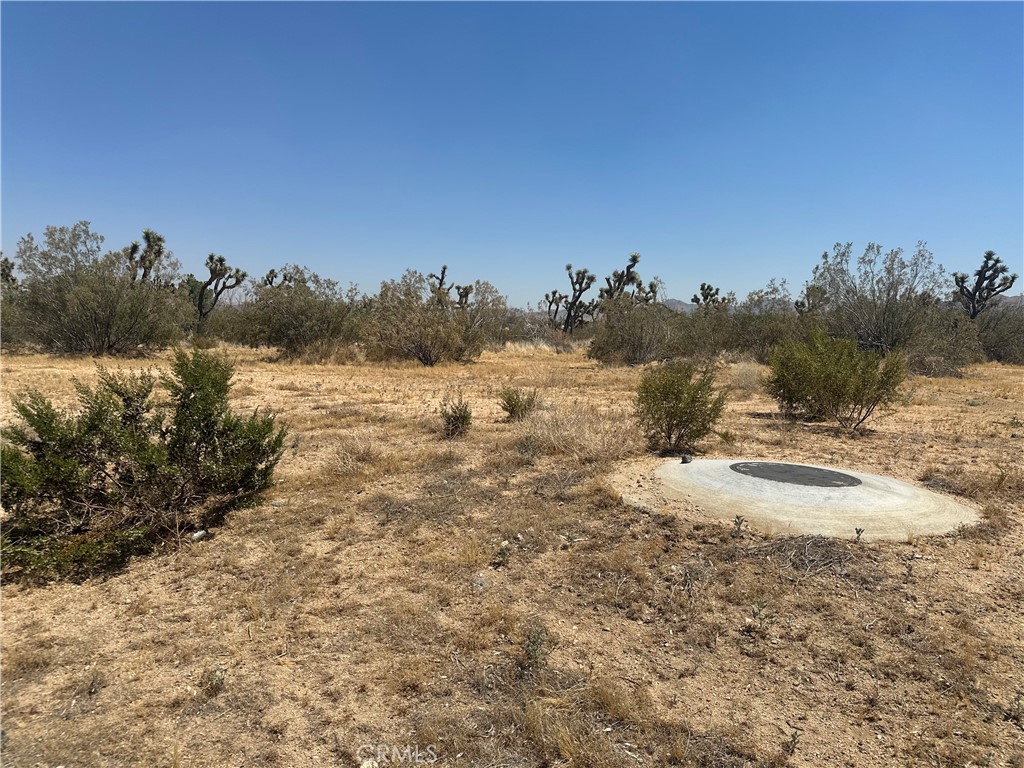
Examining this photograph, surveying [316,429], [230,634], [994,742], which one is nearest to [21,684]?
[230,634]

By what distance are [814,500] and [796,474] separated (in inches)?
36.8

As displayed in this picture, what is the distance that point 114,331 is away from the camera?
76.6ft

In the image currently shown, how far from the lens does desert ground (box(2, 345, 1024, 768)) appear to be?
9.25 ft

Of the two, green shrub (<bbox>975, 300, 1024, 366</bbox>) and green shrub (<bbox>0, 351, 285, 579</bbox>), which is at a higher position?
green shrub (<bbox>975, 300, 1024, 366</bbox>)

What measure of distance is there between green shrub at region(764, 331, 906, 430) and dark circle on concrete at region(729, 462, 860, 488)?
4.43 metres

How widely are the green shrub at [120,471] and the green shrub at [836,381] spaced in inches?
382

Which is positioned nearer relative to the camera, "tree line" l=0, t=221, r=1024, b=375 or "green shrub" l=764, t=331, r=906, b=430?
"green shrub" l=764, t=331, r=906, b=430

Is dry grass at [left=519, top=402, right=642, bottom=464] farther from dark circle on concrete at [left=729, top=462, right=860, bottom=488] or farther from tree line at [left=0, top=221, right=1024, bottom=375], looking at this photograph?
tree line at [left=0, top=221, right=1024, bottom=375]

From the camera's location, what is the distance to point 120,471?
199 inches

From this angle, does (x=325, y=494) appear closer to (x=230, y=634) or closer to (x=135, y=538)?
(x=135, y=538)

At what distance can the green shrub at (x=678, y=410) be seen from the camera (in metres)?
8.32

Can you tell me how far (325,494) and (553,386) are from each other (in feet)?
39.1

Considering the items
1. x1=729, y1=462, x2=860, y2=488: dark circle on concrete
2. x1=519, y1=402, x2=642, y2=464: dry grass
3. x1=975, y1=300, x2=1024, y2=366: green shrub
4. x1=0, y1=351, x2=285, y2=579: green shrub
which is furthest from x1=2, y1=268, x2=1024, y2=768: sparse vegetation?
x1=975, y1=300, x2=1024, y2=366: green shrub

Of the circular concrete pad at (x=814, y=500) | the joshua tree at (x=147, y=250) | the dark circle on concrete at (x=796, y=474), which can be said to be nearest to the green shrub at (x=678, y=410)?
the dark circle on concrete at (x=796, y=474)
